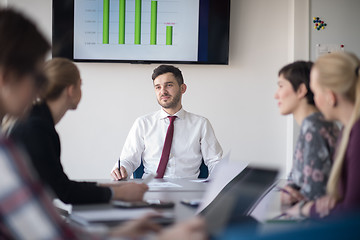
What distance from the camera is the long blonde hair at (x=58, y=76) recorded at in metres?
2.06

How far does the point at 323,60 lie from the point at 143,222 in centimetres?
98

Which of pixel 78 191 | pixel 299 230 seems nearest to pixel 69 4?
pixel 78 191

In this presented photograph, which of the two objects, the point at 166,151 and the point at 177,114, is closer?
the point at 166,151

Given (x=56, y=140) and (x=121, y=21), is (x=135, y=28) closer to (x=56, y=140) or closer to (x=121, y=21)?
(x=121, y=21)

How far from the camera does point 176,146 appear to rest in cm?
364

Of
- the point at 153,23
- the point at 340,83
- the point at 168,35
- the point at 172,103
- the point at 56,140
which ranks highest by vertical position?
the point at 153,23

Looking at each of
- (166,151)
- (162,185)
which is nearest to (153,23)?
(166,151)

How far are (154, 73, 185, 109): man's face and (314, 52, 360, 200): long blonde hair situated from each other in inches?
78.7

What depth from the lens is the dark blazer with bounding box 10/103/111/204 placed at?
5.96ft

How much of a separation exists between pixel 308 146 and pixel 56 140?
1.09 metres

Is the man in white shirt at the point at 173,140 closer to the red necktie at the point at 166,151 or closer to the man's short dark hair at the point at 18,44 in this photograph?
the red necktie at the point at 166,151

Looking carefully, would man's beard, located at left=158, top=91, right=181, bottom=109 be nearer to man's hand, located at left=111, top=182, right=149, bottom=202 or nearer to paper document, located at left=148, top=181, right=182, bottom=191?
paper document, located at left=148, top=181, right=182, bottom=191

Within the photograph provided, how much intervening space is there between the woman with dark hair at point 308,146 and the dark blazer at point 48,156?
84 centimetres

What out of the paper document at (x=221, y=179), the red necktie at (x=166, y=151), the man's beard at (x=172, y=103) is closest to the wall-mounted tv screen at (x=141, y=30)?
the man's beard at (x=172, y=103)
